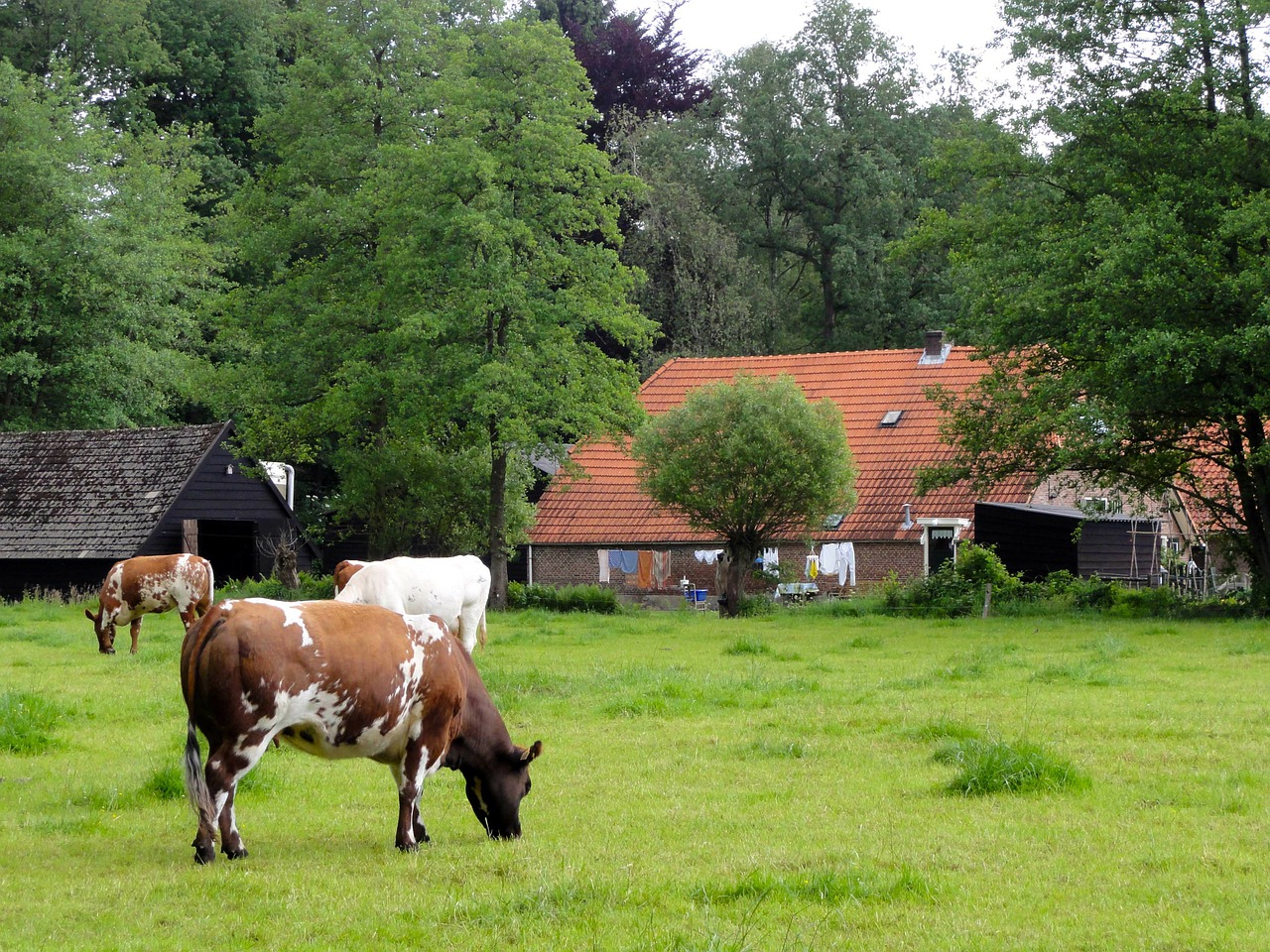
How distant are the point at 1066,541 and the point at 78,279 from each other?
93.2ft

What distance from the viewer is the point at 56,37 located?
169 ft

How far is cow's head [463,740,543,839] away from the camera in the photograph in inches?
324

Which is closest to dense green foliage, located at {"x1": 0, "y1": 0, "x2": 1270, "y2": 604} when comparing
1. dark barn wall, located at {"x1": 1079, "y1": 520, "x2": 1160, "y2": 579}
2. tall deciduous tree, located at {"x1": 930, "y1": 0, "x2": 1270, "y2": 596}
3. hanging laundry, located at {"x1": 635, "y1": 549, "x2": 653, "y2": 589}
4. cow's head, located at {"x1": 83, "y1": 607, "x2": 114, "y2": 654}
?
tall deciduous tree, located at {"x1": 930, "y1": 0, "x2": 1270, "y2": 596}

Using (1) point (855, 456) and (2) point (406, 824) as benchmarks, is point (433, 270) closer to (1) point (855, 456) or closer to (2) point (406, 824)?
(1) point (855, 456)

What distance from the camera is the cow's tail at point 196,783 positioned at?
24.4ft

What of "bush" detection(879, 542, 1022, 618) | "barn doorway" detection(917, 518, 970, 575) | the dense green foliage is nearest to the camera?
the dense green foliage

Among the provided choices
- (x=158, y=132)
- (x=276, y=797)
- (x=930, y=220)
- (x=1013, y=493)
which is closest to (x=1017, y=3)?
(x=930, y=220)

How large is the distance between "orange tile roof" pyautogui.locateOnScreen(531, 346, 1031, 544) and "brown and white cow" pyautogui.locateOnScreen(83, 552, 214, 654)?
1533cm

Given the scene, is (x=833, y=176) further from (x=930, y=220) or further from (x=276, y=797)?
(x=276, y=797)

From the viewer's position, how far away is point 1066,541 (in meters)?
36.2

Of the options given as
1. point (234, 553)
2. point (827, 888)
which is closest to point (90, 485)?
point (234, 553)

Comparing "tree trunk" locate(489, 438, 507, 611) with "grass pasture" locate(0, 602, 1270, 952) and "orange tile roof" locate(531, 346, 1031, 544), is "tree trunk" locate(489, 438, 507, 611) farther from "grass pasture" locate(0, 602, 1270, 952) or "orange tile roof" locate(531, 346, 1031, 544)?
"grass pasture" locate(0, 602, 1270, 952)

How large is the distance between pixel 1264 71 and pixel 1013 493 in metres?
13.4

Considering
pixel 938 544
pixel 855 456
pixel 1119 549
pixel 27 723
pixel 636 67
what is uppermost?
pixel 636 67
